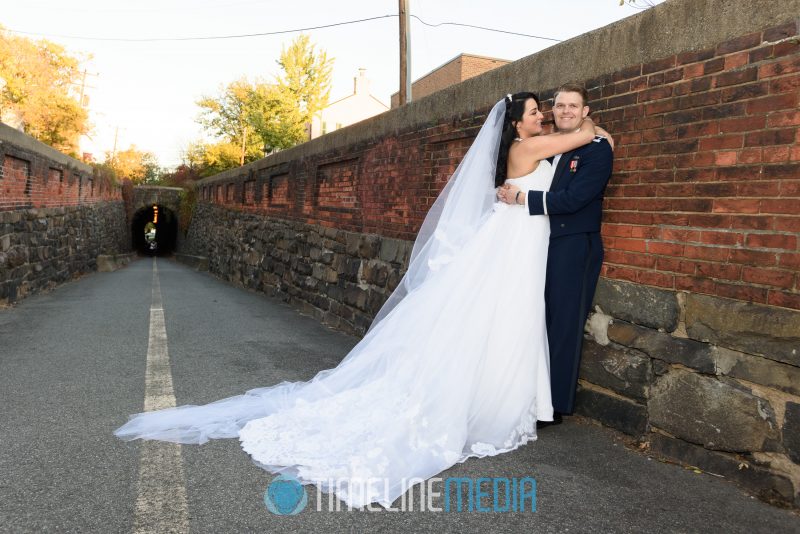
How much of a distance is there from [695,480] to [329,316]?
5997mm

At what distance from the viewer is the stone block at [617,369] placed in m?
3.41

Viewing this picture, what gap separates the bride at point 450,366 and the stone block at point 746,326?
89cm

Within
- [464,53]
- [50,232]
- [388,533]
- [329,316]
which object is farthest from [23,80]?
[388,533]

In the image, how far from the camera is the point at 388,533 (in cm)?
233

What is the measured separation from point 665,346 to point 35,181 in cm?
1229

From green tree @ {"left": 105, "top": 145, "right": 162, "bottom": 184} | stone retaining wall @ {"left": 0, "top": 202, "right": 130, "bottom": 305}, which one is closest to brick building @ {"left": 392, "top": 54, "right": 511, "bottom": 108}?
stone retaining wall @ {"left": 0, "top": 202, "right": 130, "bottom": 305}

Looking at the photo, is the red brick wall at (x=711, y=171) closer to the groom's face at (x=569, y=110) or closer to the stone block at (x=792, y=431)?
the groom's face at (x=569, y=110)

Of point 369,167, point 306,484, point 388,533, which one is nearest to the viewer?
point 388,533

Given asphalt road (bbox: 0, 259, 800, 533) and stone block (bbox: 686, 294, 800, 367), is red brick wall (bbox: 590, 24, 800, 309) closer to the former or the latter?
stone block (bbox: 686, 294, 800, 367)

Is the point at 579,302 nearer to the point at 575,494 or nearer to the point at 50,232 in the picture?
the point at 575,494

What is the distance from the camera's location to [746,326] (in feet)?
9.32

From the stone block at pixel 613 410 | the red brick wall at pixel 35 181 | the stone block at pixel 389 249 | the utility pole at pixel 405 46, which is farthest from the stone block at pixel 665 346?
the utility pole at pixel 405 46

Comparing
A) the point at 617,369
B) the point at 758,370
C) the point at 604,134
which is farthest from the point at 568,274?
the point at 758,370

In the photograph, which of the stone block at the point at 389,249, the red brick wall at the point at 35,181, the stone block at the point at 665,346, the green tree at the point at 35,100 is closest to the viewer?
the stone block at the point at 665,346
